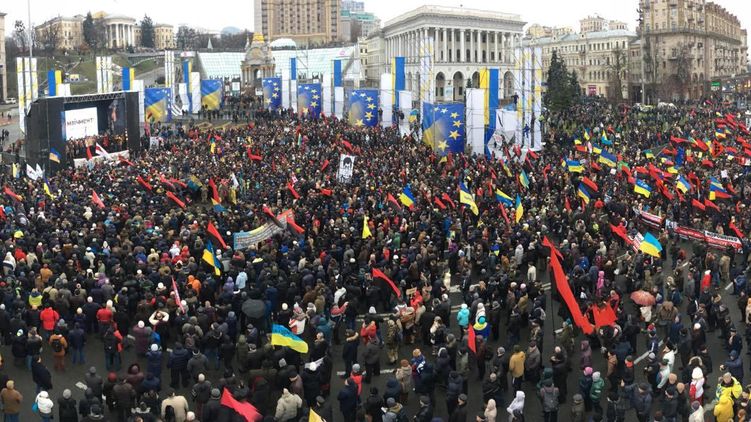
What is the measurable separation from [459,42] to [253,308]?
3548 inches

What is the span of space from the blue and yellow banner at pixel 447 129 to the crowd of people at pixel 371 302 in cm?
695

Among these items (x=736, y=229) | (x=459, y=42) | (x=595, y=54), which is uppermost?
(x=459, y=42)

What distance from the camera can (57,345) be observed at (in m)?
13.7

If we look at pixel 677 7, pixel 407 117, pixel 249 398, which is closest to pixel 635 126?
pixel 407 117

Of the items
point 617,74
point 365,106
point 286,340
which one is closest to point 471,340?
point 286,340

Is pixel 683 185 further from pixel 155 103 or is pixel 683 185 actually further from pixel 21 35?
pixel 21 35

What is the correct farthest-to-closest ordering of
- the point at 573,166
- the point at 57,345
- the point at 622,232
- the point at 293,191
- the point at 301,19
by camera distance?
the point at 301,19
the point at 573,166
the point at 293,191
the point at 622,232
the point at 57,345

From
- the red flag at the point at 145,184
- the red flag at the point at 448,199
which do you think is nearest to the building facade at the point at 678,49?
the red flag at the point at 448,199

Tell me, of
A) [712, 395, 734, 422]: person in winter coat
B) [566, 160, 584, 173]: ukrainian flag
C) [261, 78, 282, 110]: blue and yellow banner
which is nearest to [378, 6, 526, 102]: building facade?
[261, 78, 282, 110]: blue and yellow banner

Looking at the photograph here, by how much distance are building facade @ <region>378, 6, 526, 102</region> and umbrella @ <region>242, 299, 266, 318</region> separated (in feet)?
266

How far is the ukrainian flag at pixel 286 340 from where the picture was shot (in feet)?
42.4

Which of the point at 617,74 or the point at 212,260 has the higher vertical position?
the point at 617,74

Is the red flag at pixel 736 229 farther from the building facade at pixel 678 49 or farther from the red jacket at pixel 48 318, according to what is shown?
the building facade at pixel 678 49

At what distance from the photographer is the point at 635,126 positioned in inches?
1932
